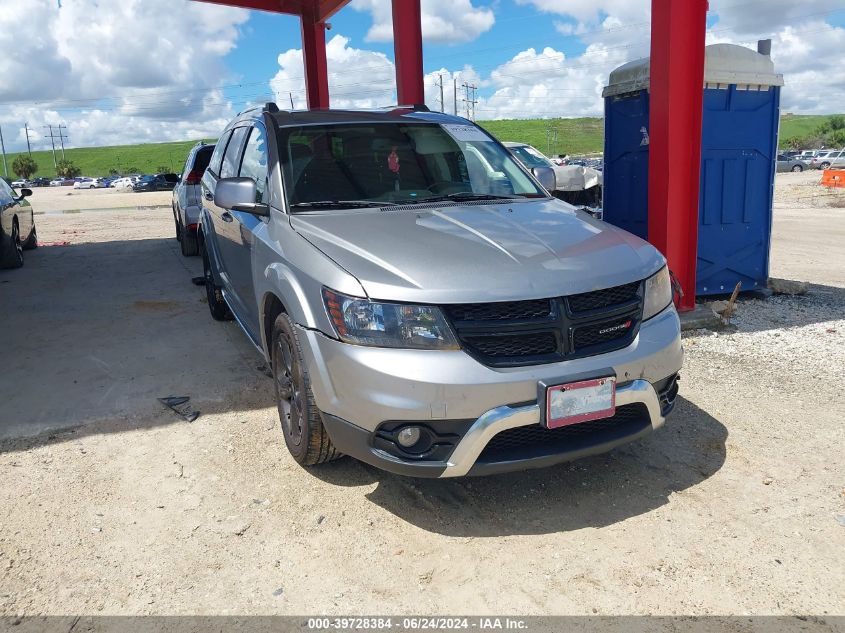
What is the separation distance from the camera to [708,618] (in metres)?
2.34

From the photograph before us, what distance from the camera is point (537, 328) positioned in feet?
8.91

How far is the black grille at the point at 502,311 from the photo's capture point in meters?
2.67

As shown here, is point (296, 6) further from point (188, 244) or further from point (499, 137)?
point (499, 137)

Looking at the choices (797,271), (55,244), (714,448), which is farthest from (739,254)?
(55,244)

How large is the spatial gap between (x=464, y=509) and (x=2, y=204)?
9718 millimetres

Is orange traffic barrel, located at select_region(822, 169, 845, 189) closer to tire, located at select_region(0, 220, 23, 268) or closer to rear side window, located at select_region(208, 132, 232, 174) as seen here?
rear side window, located at select_region(208, 132, 232, 174)

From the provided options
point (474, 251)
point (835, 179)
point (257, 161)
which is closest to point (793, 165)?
point (835, 179)

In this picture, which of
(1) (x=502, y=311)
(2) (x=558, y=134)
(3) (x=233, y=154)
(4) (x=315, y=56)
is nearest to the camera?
(1) (x=502, y=311)

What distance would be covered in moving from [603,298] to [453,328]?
70cm

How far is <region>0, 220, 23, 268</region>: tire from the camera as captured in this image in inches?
390

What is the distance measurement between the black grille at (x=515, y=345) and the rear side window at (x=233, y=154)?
111 inches

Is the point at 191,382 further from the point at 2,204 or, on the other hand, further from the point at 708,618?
the point at 2,204

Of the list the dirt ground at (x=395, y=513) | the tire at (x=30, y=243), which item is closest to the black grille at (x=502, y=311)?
the dirt ground at (x=395, y=513)

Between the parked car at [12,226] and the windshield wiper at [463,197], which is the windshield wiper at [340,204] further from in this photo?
the parked car at [12,226]
